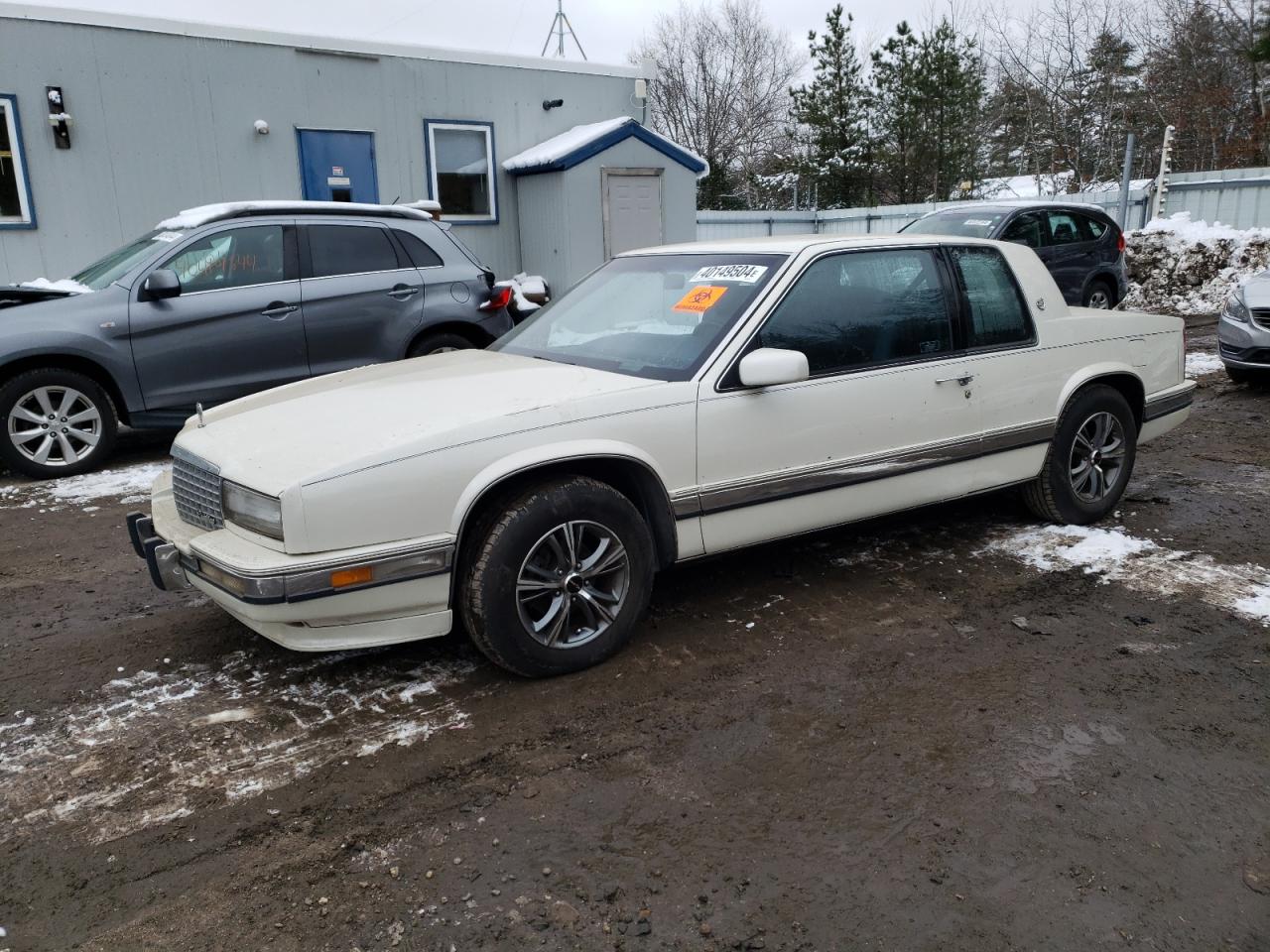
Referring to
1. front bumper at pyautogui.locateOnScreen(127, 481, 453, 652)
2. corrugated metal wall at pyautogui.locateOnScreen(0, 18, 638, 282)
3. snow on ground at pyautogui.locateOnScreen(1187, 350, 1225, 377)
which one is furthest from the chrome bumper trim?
snow on ground at pyautogui.locateOnScreen(1187, 350, 1225, 377)

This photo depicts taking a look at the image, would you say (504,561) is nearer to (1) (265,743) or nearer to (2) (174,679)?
(1) (265,743)

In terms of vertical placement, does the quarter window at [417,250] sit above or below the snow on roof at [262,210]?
below

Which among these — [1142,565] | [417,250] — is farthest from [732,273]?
[417,250]

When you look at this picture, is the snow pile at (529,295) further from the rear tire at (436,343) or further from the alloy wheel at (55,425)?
the alloy wheel at (55,425)

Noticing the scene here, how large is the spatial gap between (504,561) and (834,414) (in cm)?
159

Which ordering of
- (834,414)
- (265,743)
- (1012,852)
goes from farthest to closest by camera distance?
(834,414)
(265,743)
(1012,852)

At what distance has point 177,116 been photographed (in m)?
10.9

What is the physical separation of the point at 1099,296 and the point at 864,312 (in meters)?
9.74

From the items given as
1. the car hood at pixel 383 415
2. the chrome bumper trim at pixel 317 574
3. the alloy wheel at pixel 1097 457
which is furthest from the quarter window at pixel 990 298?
the chrome bumper trim at pixel 317 574

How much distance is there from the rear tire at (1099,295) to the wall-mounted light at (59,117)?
11.7m

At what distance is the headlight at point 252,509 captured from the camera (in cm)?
319

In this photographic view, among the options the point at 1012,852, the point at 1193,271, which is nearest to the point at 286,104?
the point at 1012,852

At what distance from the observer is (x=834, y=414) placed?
4.14 meters

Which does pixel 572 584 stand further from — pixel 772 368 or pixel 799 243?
pixel 799 243
